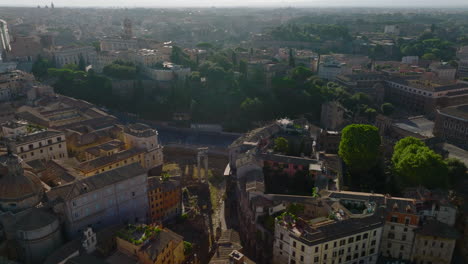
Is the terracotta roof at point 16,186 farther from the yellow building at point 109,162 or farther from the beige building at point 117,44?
the beige building at point 117,44

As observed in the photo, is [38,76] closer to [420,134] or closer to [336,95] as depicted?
[336,95]

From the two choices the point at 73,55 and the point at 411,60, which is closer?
the point at 73,55

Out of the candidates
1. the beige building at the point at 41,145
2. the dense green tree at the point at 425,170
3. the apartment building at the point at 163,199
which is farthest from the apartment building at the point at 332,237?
the beige building at the point at 41,145

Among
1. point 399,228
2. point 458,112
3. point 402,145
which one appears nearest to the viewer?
point 399,228

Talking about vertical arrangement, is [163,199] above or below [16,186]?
below

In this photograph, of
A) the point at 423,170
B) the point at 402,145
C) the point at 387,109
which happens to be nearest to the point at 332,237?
the point at 423,170

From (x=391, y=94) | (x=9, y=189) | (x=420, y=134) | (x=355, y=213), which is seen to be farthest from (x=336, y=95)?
(x=9, y=189)

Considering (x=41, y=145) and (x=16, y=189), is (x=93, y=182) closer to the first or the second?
(x=16, y=189)
